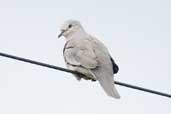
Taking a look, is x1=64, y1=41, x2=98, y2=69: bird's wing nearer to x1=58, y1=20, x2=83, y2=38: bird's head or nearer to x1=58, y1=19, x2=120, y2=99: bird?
x1=58, y1=19, x2=120, y2=99: bird

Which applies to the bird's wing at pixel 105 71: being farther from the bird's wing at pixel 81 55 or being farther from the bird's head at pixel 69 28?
the bird's head at pixel 69 28

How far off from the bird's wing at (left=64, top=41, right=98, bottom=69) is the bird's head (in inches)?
21.4

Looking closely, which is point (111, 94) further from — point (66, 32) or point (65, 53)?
point (66, 32)

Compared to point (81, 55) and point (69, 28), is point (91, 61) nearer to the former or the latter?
point (81, 55)

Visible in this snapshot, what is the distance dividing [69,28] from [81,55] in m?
1.17

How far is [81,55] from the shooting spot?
331 inches

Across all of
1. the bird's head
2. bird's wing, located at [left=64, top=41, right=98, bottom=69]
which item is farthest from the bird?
the bird's head

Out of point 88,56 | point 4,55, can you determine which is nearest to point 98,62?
point 88,56

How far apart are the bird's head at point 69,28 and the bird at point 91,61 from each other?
29 centimetres

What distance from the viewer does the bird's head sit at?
30.8 ft

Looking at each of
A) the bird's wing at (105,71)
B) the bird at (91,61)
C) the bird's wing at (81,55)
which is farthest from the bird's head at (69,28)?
the bird's wing at (105,71)

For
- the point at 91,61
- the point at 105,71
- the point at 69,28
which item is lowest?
the point at 105,71

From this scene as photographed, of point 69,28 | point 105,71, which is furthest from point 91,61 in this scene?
point 69,28

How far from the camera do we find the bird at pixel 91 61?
8016mm
